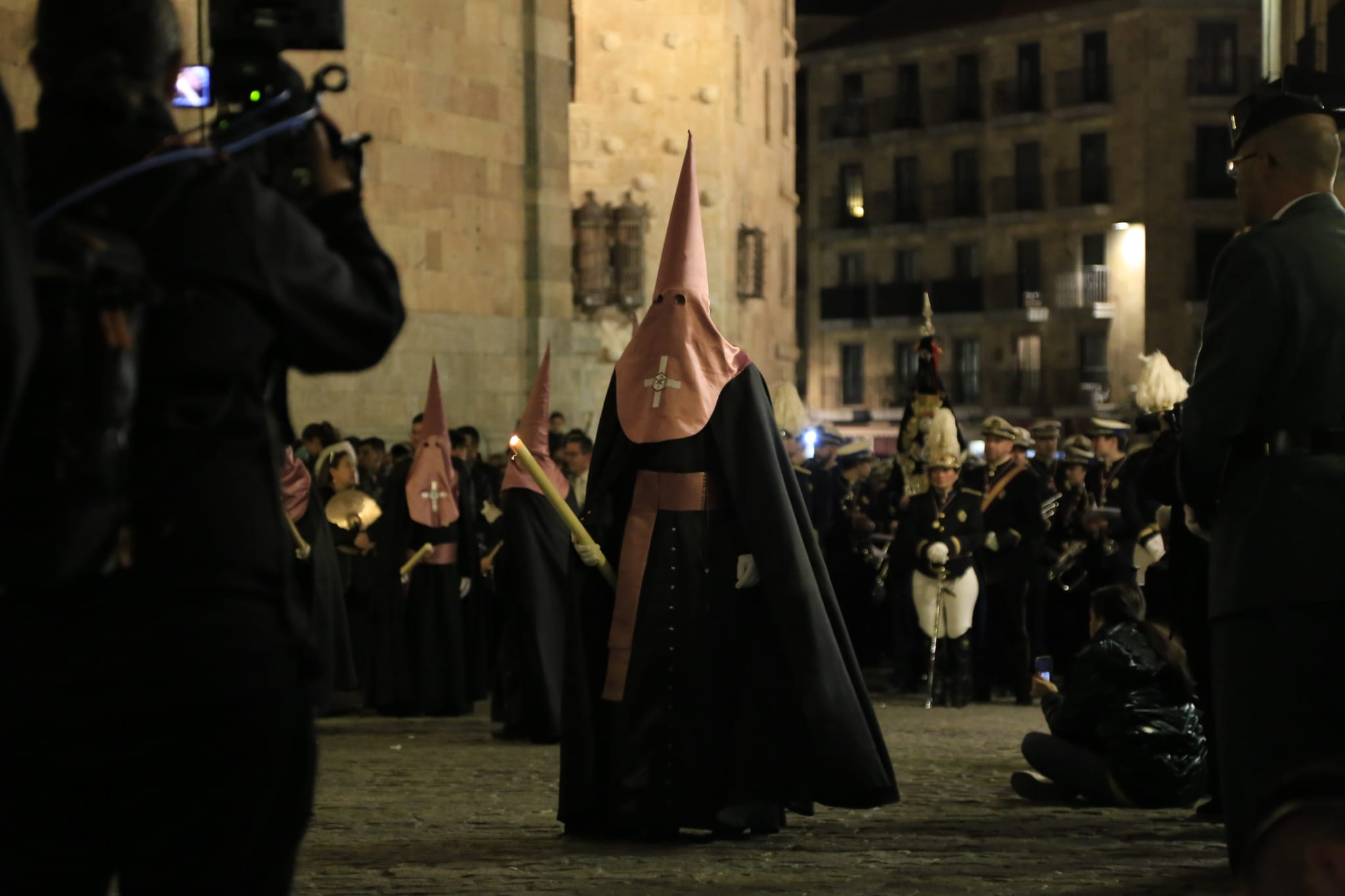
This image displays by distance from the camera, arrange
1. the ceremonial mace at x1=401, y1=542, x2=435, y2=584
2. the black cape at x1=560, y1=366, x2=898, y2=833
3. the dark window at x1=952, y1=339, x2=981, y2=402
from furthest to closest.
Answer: the dark window at x1=952, y1=339, x2=981, y2=402
the ceremonial mace at x1=401, y1=542, x2=435, y2=584
the black cape at x1=560, y1=366, x2=898, y2=833

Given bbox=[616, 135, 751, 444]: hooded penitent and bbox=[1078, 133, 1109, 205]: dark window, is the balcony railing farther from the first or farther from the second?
bbox=[616, 135, 751, 444]: hooded penitent

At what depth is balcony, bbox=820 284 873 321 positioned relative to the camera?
198 ft

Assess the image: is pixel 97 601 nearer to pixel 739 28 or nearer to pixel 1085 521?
pixel 1085 521

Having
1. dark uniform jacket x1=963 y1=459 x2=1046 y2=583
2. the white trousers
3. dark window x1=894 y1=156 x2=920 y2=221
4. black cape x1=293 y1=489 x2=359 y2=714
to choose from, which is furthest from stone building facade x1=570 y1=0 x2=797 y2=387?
dark window x1=894 y1=156 x2=920 y2=221

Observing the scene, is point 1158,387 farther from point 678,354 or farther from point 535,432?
point 678,354

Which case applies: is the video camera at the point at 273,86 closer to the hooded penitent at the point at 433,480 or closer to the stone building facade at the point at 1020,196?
the hooded penitent at the point at 433,480

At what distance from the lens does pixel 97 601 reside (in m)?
2.82

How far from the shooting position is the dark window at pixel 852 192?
60625mm

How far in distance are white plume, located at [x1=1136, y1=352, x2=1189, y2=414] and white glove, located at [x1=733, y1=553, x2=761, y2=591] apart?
5950mm

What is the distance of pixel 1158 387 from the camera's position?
13523 mm

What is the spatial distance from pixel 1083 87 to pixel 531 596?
45.7 m

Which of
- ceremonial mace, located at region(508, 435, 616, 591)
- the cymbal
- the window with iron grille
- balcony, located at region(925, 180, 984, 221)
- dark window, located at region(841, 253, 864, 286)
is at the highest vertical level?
balcony, located at region(925, 180, 984, 221)

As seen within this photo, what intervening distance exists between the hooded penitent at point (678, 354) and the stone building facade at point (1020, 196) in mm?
46629

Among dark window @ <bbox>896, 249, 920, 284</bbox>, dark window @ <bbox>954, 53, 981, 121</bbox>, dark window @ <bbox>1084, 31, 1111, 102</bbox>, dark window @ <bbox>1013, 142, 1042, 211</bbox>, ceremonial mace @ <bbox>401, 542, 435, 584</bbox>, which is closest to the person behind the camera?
ceremonial mace @ <bbox>401, 542, 435, 584</bbox>
